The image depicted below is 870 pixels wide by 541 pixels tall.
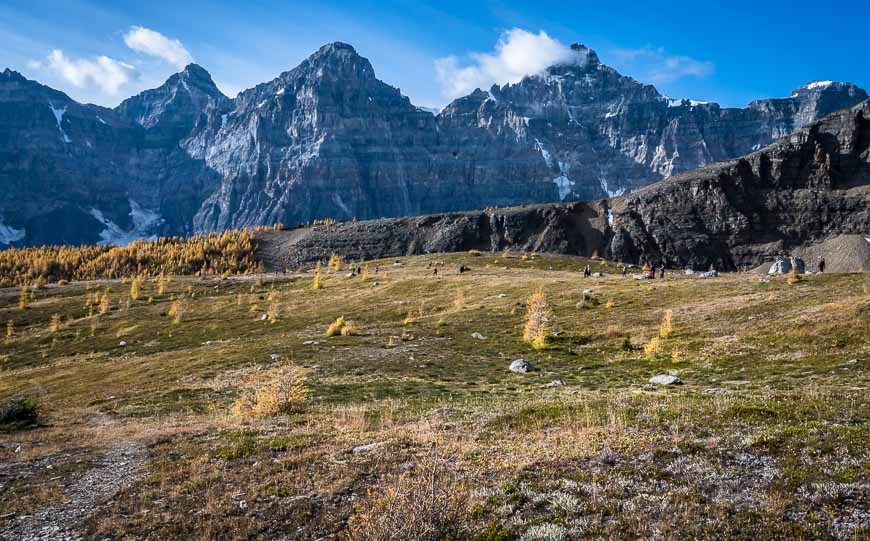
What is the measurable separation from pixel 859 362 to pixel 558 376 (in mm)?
15274

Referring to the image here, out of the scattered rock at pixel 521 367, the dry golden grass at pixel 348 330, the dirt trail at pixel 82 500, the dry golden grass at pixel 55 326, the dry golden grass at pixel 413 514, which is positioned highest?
the dry golden grass at pixel 413 514

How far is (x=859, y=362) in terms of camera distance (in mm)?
24438

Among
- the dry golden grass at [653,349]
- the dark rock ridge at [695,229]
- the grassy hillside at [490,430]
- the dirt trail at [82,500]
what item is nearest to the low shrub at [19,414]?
the grassy hillside at [490,430]

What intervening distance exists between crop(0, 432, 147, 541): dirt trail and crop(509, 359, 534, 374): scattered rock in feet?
75.9

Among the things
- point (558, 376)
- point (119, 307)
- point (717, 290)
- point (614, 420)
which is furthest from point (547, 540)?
point (119, 307)

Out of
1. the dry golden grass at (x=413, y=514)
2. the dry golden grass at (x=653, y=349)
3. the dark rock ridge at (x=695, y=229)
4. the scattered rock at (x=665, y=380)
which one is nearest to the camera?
the dry golden grass at (x=413, y=514)

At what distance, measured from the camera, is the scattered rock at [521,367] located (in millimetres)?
34344

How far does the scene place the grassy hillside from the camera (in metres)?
10.2

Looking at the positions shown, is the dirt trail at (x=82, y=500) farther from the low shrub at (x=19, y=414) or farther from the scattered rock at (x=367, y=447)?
the low shrub at (x=19, y=414)

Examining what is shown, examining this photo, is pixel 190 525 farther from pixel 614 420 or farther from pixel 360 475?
pixel 614 420

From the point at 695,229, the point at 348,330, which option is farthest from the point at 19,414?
the point at 695,229

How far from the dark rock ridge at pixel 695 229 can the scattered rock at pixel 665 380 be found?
159m

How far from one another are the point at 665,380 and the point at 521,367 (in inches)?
403

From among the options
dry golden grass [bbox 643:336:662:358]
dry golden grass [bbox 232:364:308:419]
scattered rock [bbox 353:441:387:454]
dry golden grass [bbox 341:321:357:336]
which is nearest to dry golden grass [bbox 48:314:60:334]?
dry golden grass [bbox 341:321:357:336]
